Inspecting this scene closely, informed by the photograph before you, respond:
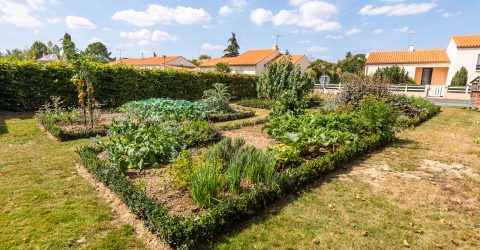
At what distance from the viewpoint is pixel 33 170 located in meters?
5.04

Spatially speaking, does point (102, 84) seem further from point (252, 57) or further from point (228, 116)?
point (252, 57)

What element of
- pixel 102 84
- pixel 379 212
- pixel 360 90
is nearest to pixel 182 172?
pixel 379 212

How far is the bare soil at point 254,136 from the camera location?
23.9 ft

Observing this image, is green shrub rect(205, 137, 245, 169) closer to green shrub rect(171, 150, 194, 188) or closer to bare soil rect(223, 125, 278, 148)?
green shrub rect(171, 150, 194, 188)

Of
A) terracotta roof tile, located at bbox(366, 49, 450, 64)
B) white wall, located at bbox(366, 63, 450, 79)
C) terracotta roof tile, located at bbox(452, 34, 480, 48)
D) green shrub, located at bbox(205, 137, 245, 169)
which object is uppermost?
terracotta roof tile, located at bbox(452, 34, 480, 48)

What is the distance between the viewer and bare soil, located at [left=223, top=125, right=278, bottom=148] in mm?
7270

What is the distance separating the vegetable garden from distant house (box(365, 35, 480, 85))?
2865 centimetres

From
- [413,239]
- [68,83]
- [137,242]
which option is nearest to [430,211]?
[413,239]

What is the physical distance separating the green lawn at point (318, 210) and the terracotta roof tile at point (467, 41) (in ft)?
97.1

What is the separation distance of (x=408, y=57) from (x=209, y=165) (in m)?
36.6

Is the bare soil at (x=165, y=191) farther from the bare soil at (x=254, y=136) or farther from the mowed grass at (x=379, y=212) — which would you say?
the bare soil at (x=254, y=136)

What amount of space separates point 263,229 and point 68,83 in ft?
38.8

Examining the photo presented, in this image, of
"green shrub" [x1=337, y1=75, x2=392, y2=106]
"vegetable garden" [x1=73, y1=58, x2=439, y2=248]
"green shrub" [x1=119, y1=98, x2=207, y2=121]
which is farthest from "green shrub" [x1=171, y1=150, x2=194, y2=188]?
"green shrub" [x1=337, y1=75, x2=392, y2=106]

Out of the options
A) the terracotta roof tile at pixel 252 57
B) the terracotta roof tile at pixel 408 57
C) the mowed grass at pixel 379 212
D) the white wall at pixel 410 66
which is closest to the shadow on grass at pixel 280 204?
the mowed grass at pixel 379 212
